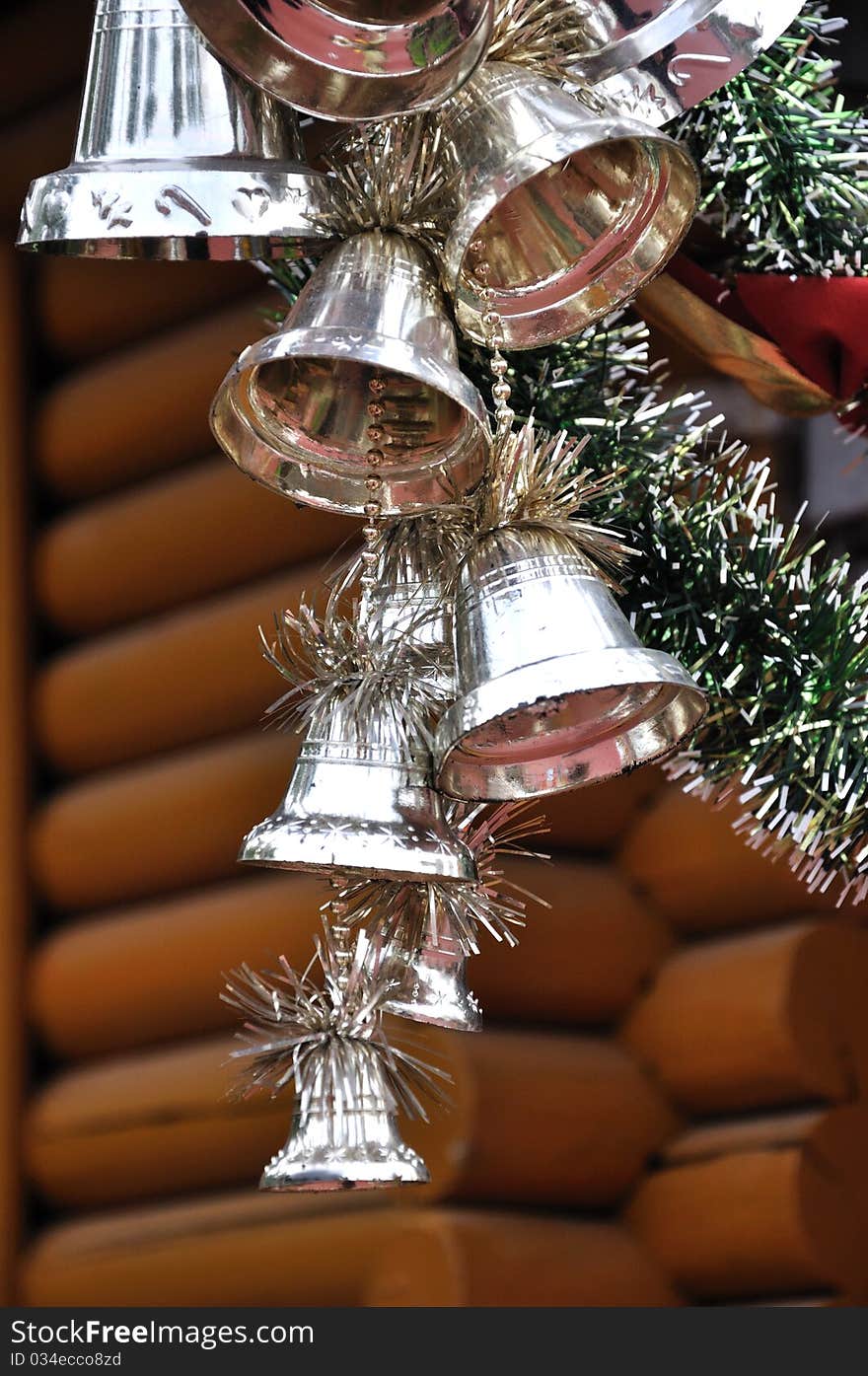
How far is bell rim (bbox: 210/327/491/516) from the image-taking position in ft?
3.04

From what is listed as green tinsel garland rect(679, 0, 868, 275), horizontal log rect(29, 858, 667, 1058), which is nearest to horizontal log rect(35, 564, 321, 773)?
horizontal log rect(29, 858, 667, 1058)

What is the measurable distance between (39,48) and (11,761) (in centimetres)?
128

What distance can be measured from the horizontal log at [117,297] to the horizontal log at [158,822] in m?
0.76

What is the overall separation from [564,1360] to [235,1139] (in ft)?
1.85

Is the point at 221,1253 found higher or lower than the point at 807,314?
lower

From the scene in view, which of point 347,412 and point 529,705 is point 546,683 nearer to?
point 529,705

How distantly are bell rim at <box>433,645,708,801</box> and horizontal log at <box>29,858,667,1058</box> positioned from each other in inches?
46.3

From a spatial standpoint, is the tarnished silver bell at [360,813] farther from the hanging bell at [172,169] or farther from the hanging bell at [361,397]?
the hanging bell at [172,169]

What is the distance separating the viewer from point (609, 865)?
7.66ft

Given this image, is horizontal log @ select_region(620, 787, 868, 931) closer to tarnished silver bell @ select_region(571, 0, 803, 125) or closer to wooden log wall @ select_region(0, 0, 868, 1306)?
wooden log wall @ select_region(0, 0, 868, 1306)

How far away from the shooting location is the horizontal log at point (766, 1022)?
2.08m

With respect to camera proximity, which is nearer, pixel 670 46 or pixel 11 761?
pixel 670 46

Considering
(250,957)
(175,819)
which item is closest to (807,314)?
(250,957)

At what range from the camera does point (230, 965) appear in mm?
2377
